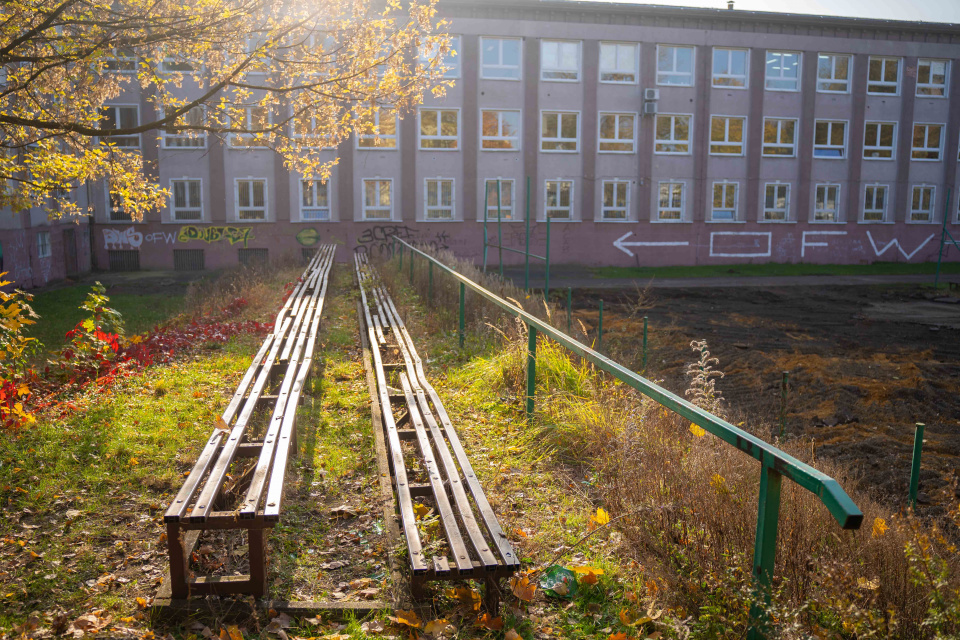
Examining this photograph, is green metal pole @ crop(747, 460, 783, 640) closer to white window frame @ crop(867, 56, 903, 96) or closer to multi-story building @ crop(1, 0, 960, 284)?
multi-story building @ crop(1, 0, 960, 284)

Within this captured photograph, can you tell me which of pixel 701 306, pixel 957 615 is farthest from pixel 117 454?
pixel 701 306

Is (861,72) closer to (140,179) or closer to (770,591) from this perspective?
(140,179)

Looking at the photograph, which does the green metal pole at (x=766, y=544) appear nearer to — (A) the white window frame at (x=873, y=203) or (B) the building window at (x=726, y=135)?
(B) the building window at (x=726, y=135)

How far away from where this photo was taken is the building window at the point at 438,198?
32969mm

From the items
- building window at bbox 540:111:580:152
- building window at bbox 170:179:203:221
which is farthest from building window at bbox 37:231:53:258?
building window at bbox 540:111:580:152

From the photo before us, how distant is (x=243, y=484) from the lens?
5016 millimetres

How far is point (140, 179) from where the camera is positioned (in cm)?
1006

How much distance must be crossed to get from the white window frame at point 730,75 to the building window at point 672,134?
2.24 meters

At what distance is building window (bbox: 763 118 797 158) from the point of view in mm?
35906

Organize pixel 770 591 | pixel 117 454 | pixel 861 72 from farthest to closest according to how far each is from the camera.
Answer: pixel 861 72 → pixel 117 454 → pixel 770 591

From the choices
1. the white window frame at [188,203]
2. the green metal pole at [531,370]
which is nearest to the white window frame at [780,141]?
the white window frame at [188,203]

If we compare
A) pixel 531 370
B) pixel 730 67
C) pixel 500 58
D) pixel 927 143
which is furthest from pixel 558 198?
pixel 531 370

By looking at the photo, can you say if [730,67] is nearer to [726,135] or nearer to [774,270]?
[726,135]

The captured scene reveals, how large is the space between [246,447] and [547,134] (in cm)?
3038
